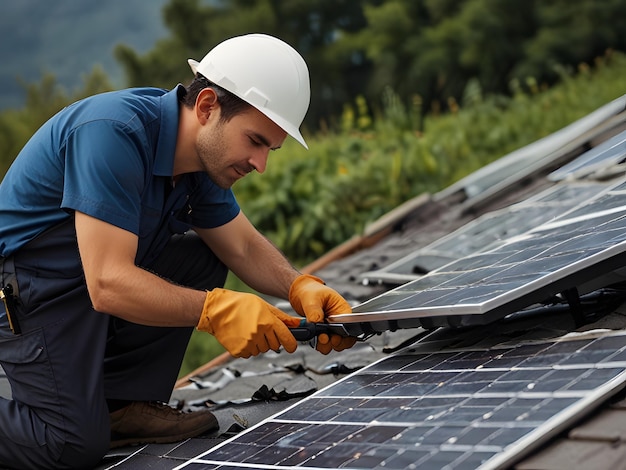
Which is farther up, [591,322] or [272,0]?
[272,0]

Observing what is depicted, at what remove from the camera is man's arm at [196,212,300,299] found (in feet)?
13.5

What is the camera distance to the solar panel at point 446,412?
7.18 feet

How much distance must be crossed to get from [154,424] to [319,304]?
93 cm

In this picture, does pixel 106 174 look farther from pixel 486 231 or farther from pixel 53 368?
pixel 486 231

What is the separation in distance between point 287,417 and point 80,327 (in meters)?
1.05

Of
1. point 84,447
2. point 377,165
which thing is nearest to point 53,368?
point 84,447

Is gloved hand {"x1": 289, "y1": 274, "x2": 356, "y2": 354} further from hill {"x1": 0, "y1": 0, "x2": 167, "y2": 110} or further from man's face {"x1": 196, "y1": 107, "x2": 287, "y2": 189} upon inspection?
hill {"x1": 0, "y1": 0, "x2": 167, "y2": 110}

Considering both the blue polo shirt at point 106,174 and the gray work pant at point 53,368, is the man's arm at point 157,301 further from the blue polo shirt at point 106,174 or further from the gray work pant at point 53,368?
the gray work pant at point 53,368

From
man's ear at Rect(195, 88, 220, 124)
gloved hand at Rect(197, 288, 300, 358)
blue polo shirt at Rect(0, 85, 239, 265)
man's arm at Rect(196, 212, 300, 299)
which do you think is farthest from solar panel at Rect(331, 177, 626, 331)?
man's ear at Rect(195, 88, 220, 124)

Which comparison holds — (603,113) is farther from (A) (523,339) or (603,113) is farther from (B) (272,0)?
(B) (272,0)

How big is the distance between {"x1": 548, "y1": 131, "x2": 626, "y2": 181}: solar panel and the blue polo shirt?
2.76 m

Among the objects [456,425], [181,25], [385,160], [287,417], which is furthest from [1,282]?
[181,25]

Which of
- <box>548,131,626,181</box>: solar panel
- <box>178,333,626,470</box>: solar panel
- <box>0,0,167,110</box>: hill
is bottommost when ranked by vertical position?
<box>178,333,626,470</box>: solar panel

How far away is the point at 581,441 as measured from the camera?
2.16 m
